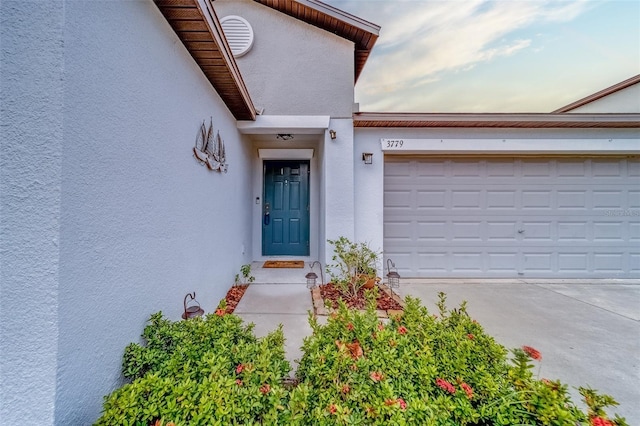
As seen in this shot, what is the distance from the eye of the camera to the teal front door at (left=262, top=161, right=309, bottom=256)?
6047mm

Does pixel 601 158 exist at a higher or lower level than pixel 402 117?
lower

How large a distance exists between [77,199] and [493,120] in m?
5.45

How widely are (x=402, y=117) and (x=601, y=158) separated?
165 inches

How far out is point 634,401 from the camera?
1.92 metres

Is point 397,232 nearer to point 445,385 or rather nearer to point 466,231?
point 466,231

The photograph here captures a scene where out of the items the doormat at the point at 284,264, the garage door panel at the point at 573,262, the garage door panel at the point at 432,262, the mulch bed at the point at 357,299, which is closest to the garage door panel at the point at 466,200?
the garage door panel at the point at 432,262

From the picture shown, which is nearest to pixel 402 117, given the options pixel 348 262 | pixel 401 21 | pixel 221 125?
pixel 401 21

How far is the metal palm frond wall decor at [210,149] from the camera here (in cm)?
261

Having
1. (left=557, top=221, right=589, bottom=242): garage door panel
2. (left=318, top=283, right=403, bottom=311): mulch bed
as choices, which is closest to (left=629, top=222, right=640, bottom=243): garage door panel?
(left=557, top=221, right=589, bottom=242): garage door panel

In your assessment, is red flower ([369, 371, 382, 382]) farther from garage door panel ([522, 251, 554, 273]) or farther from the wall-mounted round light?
garage door panel ([522, 251, 554, 273])

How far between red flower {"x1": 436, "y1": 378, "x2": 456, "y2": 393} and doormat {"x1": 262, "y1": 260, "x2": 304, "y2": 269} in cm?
391

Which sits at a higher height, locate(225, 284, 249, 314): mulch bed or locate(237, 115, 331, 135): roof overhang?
locate(237, 115, 331, 135): roof overhang

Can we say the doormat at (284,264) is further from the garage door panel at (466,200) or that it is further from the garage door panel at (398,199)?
the garage door panel at (466,200)

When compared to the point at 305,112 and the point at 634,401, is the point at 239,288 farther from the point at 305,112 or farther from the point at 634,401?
the point at 634,401
